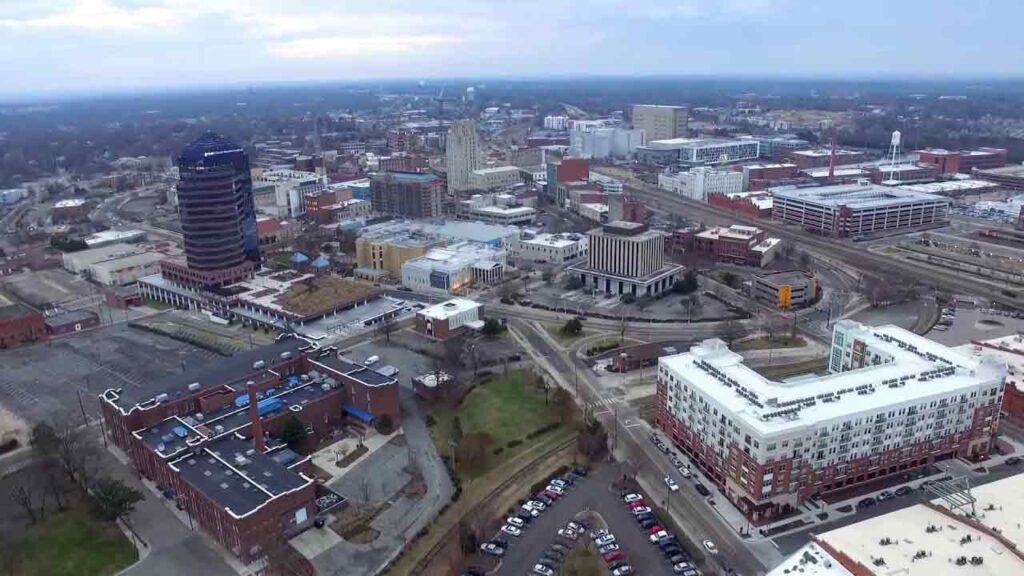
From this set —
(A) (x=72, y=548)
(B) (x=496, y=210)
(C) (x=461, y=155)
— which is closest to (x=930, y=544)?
(A) (x=72, y=548)

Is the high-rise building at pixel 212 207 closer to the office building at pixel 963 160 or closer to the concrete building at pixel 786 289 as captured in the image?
the concrete building at pixel 786 289

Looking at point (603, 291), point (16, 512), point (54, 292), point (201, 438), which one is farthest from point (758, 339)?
point (54, 292)

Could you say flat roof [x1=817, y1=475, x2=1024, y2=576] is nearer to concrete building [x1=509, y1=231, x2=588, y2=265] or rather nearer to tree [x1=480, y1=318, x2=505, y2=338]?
tree [x1=480, y1=318, x2=505, y2=338]

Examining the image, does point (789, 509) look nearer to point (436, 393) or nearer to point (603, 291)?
point (436, 393)

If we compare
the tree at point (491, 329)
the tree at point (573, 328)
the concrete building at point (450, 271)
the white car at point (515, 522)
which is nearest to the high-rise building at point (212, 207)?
the concrete building at point (450, 271)

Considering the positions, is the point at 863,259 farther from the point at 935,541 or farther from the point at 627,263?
the point at 935,541

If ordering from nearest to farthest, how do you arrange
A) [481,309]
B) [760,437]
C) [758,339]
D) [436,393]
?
1. [760,437]
2. [436,393]
3. [758,339]
4. [481,309]

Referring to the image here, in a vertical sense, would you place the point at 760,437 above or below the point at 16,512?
above

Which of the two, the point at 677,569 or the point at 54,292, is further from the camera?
the point at 54,292
